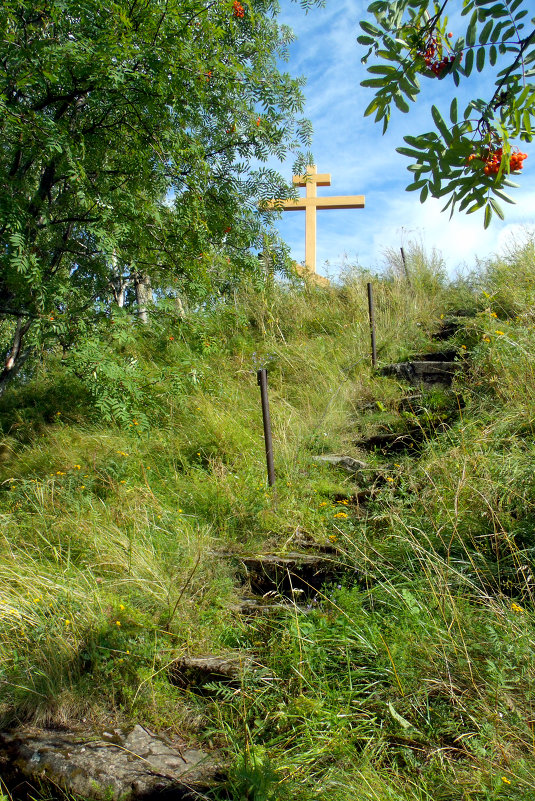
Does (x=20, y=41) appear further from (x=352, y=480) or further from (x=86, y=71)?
(x=352, y=480)

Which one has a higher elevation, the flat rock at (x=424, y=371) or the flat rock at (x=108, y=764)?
the flat rock at (x=424, y=371)

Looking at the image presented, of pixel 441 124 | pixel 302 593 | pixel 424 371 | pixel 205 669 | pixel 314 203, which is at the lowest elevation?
pixel 205 669

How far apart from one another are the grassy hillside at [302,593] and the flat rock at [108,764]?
123 mm

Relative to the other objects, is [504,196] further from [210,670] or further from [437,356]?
[437,356]

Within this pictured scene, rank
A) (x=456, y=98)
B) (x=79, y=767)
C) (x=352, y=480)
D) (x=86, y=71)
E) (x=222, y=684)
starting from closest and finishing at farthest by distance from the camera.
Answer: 1. (x=456, y=98)
2. (x=79, y=767)
3. (x=222, y=684)
4. (x=86, y=71)
5. (x=352, y=480)

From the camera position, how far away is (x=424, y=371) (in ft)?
21.3

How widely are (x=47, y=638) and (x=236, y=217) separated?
206 inches

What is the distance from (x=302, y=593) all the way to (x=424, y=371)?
3701mm

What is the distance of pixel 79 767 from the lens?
2.39 meters

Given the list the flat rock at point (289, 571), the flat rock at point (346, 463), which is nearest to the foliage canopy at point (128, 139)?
the flat rock at point (346, 463)

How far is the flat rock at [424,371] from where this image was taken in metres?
6.29

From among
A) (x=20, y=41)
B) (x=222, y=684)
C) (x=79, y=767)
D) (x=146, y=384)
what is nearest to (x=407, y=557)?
(x=222, y=684)

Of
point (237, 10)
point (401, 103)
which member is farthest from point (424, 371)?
point (401, 103)

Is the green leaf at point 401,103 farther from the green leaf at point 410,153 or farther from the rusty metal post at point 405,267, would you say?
the rusty metal post at point 405,267
